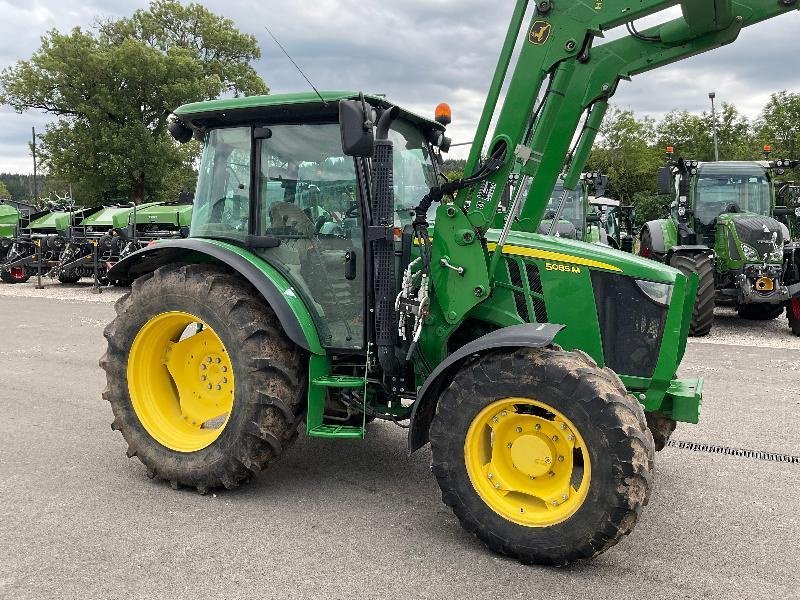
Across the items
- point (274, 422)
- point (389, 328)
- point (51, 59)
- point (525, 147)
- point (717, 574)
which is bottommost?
point (717, 574)

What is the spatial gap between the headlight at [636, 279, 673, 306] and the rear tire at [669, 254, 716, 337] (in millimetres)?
6283

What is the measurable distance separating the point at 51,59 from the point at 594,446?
32947 millimetres

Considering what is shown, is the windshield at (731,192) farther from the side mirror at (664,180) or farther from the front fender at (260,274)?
the front fender at (260,274)

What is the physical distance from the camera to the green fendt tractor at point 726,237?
988cm

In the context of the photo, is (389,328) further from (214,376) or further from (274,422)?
(214,376)

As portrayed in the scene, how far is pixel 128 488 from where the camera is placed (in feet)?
13.4

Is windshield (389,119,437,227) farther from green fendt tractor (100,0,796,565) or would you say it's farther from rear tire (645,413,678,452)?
rear tire (645,413,678,452)

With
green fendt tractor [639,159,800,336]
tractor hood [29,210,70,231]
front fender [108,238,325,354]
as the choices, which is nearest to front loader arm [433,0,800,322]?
front fender [108,238,325,354]

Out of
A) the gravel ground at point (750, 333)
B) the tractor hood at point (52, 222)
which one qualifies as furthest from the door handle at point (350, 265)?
the tractor hood at point (52, 222)

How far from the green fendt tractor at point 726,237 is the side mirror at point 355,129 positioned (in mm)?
7421

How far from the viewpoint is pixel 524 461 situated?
3271 millimetres

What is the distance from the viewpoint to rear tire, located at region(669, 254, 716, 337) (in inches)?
373

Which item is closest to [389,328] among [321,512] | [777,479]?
[321,512]

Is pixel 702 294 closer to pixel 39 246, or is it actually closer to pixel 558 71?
pixel 558 71
